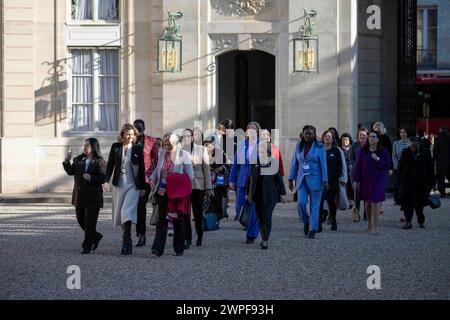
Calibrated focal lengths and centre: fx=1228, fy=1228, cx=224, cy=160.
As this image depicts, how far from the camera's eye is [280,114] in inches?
1145

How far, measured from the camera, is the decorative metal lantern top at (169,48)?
92.5ft

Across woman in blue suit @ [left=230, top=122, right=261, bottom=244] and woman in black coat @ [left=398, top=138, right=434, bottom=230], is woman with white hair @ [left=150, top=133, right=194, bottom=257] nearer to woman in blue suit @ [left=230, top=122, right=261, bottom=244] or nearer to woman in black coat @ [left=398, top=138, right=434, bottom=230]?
woman in blue suit @ [left=230, top=122, right=261, bottom=244]

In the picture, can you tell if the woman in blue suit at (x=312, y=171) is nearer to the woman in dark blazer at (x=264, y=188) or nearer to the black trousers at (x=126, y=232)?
the woman in dark blazer at (x=264, y=188)

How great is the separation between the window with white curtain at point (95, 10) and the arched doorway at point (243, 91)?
4.08m

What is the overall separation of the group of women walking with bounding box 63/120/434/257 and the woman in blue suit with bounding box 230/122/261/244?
1 centimetres

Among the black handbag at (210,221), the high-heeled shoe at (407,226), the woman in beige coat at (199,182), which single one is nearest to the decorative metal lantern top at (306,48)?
the high-heeled shoe at (407,226)

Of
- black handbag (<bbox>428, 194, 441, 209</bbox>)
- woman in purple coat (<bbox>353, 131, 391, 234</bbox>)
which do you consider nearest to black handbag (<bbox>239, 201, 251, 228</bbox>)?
woman in purple coat (<bbox>353, 131, 391, 234</bbox>)

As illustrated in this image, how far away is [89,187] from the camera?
56.1ft

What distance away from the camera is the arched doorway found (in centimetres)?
3306

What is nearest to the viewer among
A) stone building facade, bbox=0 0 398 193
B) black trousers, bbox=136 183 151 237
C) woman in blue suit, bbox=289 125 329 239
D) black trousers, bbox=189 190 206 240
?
black trousers, bbox=136 183 151 237

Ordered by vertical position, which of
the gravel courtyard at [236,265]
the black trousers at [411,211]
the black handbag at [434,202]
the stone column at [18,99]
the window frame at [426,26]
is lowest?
the gravel courtyard at [236,265]

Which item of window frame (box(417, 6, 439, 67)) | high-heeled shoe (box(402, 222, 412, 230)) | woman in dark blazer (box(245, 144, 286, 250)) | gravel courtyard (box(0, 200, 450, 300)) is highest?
window frame (box(417, 6, 439, 67))
